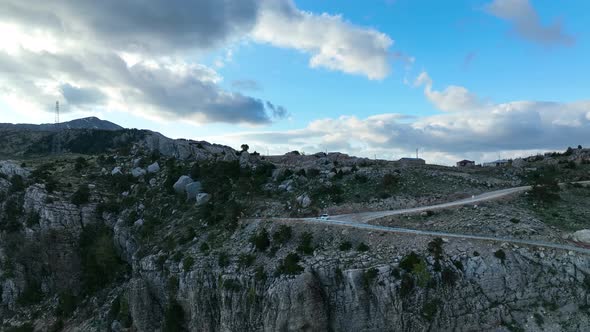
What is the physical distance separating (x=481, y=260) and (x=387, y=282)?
325 inches

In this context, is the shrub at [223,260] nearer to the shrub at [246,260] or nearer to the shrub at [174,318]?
the shrub at [246,260]

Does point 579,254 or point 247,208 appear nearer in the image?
point 579,254

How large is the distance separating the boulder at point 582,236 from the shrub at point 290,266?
81.5 feet

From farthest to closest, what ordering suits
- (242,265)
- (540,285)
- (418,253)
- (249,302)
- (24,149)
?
(24,149) → (242,265) → (249,302) → (418,253) → (540,285)

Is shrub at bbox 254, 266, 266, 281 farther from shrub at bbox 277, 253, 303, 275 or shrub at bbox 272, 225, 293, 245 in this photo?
shrub at bbox 272, 225, 293, 245

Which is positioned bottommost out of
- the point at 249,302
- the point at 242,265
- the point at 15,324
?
the point at 15,324

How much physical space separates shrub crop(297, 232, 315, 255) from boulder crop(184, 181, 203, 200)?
24098mm

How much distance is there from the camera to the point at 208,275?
3909 centimetres

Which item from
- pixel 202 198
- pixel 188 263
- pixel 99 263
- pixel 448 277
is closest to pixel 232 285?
pixel 188 263

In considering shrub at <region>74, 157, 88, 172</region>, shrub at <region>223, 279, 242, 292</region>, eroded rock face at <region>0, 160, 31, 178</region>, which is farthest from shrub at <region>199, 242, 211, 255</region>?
eroded rock face at <region>0, 160, 31, 178</region>

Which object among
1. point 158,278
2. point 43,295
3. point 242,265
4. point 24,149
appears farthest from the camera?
point 24,149

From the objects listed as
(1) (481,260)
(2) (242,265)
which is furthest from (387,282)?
(2) (242,265)

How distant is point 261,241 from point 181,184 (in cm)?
2539

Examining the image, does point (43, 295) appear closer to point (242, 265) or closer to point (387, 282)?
point (242, 265)
